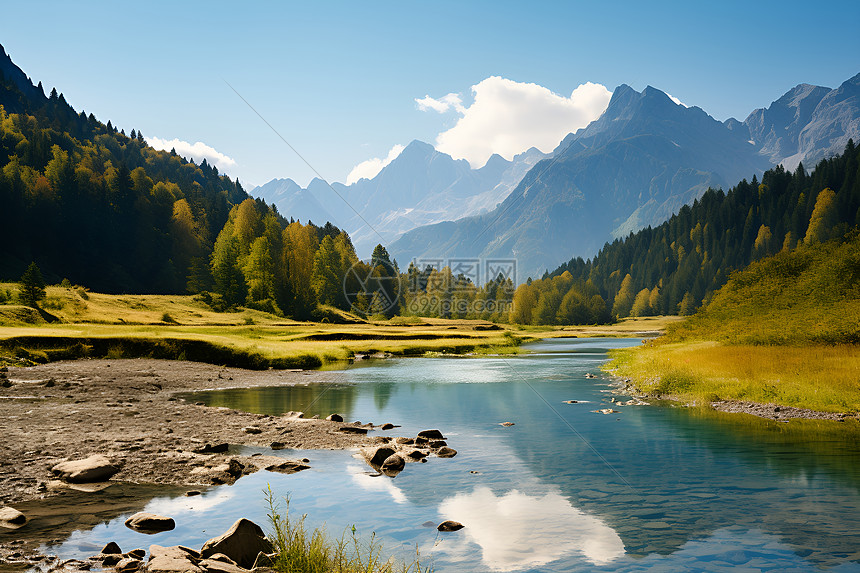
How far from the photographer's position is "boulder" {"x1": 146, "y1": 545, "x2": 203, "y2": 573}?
9.84 meters

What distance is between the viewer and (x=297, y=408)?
3381cm

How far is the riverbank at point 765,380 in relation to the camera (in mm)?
29656

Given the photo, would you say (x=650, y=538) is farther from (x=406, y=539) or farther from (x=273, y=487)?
(x=273, y=487)

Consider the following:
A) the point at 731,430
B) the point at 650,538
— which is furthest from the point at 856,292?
the point at 650,538

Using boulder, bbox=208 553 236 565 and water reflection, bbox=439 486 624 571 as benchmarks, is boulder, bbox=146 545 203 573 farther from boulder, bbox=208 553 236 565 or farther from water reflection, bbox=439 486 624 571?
water reflection, bbox=439 486 624 571

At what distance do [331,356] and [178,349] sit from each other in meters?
17.4

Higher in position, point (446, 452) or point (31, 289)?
point (31, 289)

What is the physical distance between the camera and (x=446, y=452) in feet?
74.5

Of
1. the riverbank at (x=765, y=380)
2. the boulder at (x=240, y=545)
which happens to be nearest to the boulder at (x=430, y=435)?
the boulder at (x=240, y=545)

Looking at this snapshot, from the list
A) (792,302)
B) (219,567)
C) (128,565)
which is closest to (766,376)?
(792,302)

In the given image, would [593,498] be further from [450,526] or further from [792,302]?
[792,302]

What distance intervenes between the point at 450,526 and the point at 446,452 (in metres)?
7.89

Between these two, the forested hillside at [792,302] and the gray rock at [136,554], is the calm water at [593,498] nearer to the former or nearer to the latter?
the gray rock at [136,554]

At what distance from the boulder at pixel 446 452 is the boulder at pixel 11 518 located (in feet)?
45.5
